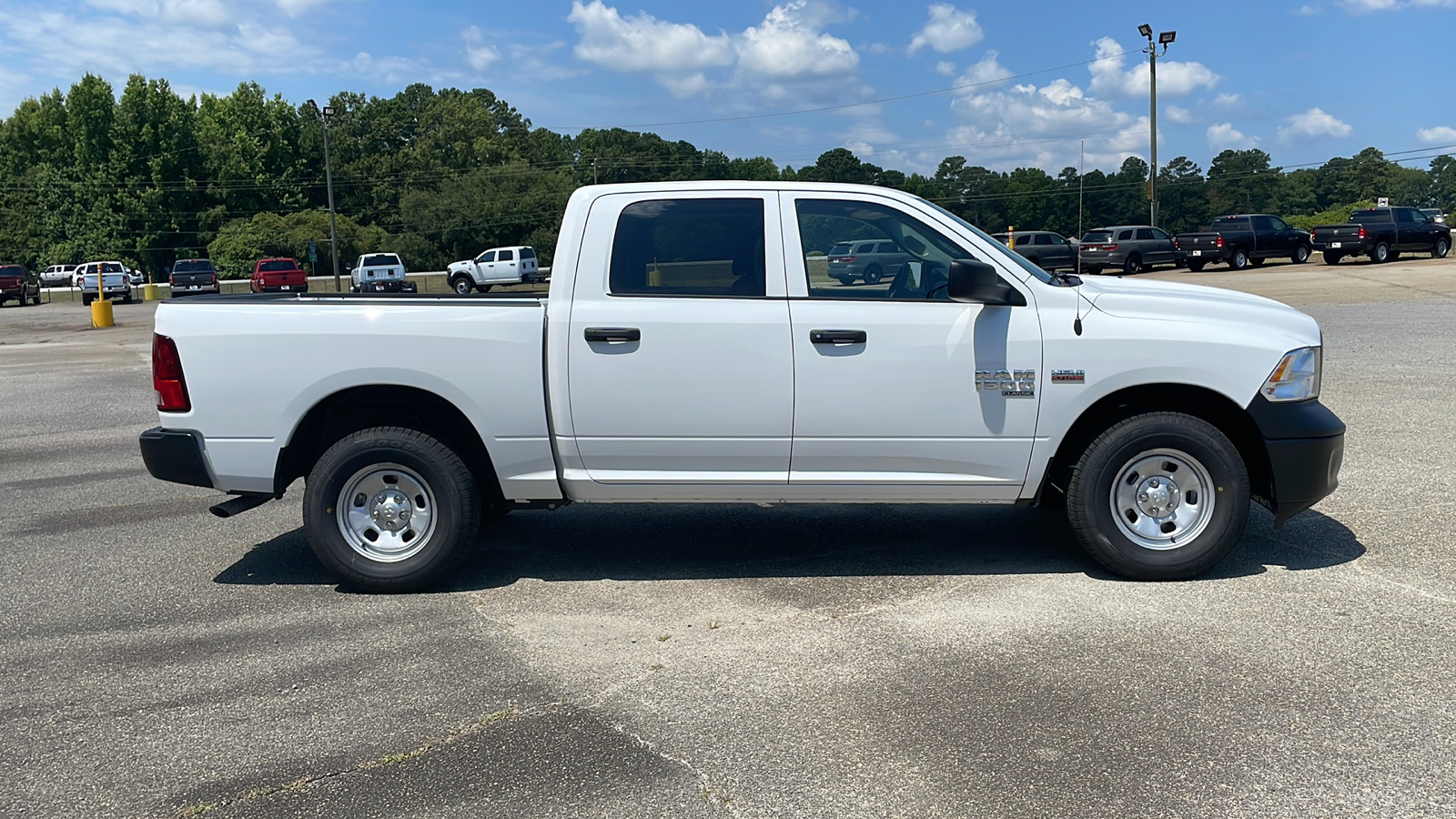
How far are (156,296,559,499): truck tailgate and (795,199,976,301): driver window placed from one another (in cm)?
137

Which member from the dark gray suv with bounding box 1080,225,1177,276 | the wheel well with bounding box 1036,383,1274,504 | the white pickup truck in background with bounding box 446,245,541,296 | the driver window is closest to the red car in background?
the white pickup truck in background with bounding box 446,245,541,296

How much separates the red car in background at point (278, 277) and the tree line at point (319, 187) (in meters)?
33.3

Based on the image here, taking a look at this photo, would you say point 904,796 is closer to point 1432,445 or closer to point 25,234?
point 1432,445

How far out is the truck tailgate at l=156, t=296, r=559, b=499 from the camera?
214 inches

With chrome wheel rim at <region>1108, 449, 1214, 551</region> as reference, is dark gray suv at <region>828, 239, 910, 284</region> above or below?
above

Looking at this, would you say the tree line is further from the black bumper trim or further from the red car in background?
the black bumper trim

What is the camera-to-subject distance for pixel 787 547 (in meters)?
6.36

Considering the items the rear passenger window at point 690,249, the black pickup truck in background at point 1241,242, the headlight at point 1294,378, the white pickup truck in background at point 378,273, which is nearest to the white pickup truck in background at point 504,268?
the white pickup truck in background at point 378,273

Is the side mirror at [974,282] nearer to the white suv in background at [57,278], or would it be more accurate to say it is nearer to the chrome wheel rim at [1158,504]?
the chrome wheel rim at [1158,504]

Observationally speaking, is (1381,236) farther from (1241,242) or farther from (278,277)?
(278,277)

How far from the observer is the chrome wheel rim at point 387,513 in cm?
555

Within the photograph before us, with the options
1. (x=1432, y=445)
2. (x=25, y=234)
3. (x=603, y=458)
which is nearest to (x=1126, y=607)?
(x=603, y=458)

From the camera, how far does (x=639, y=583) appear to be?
5.72m

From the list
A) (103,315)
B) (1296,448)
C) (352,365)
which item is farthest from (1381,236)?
(352,365)
